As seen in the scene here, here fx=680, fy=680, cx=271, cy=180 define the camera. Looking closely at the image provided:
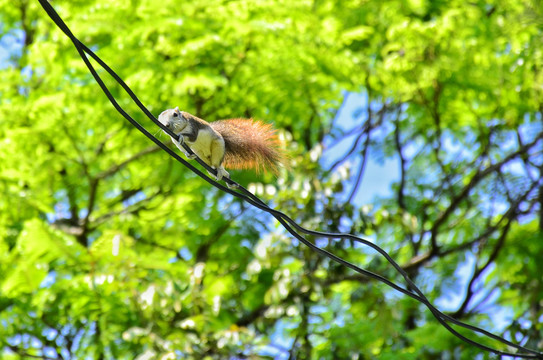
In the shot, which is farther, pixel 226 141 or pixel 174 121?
pixel 226 141

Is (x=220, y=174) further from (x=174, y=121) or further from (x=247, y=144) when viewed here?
(x=174, y=121)

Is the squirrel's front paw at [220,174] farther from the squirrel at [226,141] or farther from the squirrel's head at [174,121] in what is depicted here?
the squirrel's head at [174,121]

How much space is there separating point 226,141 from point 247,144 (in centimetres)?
11

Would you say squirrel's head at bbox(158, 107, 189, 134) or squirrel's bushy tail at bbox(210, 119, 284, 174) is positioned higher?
squirrel's bushy tail at bbox(210, 119, 284, 174)

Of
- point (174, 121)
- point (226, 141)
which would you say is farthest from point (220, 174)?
point (174, 121)

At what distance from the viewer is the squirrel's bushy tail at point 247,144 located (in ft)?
11.8

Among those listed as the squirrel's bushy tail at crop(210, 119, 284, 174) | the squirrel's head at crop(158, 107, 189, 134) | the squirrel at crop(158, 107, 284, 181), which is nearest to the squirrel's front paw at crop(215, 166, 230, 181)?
the squirrel at crop(158, 107, 284, 181)

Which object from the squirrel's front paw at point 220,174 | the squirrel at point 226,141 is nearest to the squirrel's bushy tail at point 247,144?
the squirrel at point 226,141

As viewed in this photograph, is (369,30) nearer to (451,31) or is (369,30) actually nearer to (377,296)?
(451,31)

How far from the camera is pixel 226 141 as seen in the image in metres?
3.60

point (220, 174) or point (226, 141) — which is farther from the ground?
point (226, 141)

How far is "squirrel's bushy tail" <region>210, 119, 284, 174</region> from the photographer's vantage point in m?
3.60

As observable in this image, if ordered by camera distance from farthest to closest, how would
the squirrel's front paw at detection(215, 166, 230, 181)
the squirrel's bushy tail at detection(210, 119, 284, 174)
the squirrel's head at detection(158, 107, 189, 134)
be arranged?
the squirrel's bushy tail at detection(210, 119, 284, 174) < the squirrel's front paw at detection(215, 166, 230, 181) < the squirrel's head at detection(158, 107, 189, 134)

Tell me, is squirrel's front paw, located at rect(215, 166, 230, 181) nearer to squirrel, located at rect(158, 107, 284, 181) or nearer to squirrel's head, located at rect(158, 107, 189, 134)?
squirrel, located at rect(158, 107, 284, 181)
